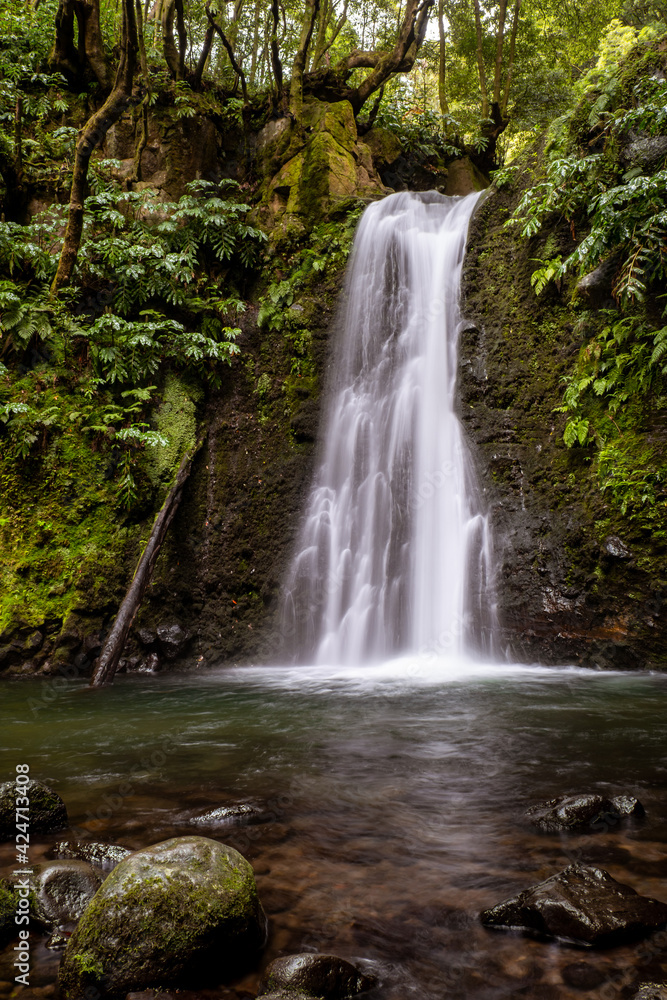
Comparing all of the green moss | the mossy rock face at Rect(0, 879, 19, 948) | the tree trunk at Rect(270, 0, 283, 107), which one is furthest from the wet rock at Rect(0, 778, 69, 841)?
the tree trunk at Rect(270, 0, 283, 107)

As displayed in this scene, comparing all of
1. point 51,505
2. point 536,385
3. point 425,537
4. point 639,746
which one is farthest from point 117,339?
point 639,746

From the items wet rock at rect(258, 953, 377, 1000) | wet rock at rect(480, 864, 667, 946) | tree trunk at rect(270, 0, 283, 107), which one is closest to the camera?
wet rock at rect(258, 953, 377, 1000)

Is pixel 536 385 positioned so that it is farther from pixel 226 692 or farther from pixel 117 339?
pixel 117 339

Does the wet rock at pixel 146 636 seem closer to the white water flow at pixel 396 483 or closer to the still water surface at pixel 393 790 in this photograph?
the still water surface at pixel 393 790

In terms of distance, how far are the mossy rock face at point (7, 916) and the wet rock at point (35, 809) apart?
75cm

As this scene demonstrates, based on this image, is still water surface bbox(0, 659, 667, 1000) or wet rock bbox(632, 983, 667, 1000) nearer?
wet rock bbox(632, 983, 667, 1000)

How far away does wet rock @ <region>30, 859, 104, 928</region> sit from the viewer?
7.13ft

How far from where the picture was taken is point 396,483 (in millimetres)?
9109

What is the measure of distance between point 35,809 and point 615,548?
6413 millimetres

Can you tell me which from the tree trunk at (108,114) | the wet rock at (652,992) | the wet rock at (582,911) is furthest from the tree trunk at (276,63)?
the wet rock at (652,992)

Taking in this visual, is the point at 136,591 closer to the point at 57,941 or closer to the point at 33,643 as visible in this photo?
the point at 33,643

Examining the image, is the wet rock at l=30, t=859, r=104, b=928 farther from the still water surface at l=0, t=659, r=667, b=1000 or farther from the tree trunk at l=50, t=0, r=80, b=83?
the tree trunk at l=50, t=0, r=80, b=83

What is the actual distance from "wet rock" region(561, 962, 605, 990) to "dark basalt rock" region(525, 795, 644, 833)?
38.5 inches

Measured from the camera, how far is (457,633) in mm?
7879
